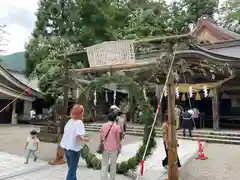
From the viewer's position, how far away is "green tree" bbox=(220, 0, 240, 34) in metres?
26.8

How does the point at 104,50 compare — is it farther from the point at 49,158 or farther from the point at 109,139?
the point at 49,158

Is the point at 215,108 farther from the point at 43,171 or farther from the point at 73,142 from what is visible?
the point at 73,142

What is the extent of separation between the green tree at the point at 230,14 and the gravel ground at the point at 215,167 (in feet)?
68.4

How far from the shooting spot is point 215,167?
745 cm

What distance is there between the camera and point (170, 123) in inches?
223

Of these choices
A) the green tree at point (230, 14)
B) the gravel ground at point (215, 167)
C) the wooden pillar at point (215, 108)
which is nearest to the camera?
the gravel ground at point (215, 167)

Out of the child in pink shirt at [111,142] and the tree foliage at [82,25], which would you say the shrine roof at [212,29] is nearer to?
the tree foliage at [82,25]

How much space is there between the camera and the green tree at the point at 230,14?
26.8 metres

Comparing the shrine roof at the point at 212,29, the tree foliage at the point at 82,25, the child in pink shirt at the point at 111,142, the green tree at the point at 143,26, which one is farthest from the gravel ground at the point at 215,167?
the tree foliage at the point at 82,25

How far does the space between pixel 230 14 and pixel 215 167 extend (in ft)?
79.7

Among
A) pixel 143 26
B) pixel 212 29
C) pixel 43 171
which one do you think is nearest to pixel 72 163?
pixel 43 171

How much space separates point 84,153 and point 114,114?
2.42 meters

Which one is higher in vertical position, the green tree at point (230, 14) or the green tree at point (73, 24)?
the green tree at point (230, 14)

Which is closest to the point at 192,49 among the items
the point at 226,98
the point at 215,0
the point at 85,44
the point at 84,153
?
the point at 226,98
